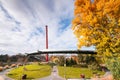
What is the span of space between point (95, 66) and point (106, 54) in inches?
687

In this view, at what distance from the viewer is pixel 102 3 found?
16.0m

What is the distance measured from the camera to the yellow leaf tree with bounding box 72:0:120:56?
607 inches

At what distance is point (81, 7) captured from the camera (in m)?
17.2

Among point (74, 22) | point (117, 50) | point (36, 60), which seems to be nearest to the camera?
point (117, 50)

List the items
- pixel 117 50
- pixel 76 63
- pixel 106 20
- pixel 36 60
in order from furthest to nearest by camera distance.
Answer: pixel 36 60, pixel 76 63, pixel 106 20, pixel 117 50

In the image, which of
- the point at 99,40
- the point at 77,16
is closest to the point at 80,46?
the point at 99,40

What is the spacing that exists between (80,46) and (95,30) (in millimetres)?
2282

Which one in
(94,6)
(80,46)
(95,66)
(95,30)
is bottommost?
(95,66)

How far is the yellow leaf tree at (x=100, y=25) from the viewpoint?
1543 cm

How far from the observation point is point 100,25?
642 inches

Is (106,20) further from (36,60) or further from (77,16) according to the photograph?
(36,60)

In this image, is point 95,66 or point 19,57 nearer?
point 95,66

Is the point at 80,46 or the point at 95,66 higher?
the point at 80,46

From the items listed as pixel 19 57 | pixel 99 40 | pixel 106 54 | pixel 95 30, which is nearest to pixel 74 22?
pixel 95 30
